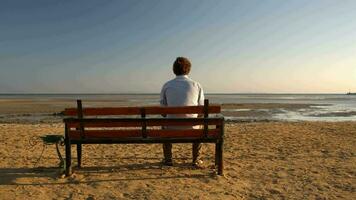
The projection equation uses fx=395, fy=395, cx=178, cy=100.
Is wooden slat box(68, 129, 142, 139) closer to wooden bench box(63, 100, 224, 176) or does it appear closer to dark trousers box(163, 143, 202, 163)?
wooden bench box(63, 100, 224, 176)

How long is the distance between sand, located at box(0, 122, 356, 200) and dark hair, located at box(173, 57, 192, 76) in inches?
71.1

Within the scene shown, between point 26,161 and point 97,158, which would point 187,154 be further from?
point 26,161

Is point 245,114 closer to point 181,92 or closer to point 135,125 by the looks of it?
point 181,92

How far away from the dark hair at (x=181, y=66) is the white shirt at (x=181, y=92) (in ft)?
0.37

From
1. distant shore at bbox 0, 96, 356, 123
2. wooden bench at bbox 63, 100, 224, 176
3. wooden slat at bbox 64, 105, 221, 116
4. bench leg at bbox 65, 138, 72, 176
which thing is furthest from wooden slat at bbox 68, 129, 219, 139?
distant shore at bbox 0, 96, 356, 123

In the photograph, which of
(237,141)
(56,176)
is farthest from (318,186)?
(237,141)

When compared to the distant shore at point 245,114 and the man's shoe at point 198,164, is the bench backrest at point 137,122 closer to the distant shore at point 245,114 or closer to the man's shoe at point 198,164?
the man's shoe at point 198,164

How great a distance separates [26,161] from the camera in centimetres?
828

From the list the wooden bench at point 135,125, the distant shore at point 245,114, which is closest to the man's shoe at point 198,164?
the wooden bench at point 135,125

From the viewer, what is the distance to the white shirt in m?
6.92

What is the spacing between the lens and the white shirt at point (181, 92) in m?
6.92

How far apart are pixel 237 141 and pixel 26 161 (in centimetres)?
626

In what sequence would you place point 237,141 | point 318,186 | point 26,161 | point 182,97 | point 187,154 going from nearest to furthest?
point 318,186 < point 182,97 < point 26,161 < point 187,154 < point 237,141

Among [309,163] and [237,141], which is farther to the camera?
[237,141]
